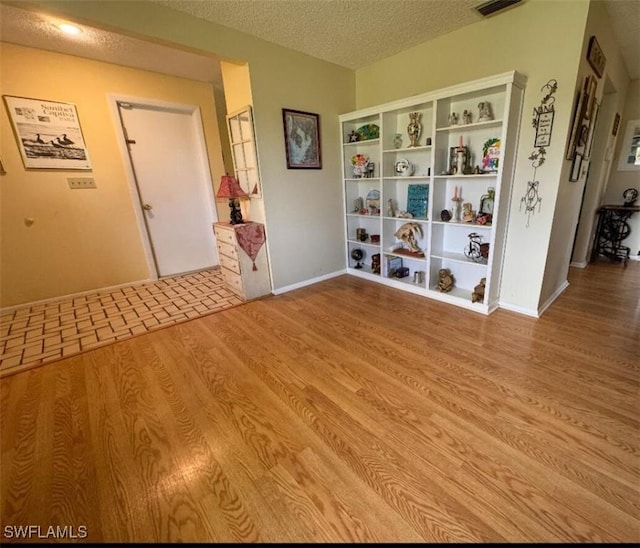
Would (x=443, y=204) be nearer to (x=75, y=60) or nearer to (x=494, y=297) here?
(x=494, y=297)

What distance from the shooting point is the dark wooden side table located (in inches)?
152

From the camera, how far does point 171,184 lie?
12.1 feet

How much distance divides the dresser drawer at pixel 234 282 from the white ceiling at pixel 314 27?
1928mm

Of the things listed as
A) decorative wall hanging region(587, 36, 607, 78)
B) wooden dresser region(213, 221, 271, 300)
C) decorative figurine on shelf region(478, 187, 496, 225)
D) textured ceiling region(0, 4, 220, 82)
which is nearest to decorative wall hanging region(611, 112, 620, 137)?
decorative wall hanging region(587, 36, 607, 78)

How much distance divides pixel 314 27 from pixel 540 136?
1.99m

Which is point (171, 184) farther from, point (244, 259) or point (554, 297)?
point (554, 297)

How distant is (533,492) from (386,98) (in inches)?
133

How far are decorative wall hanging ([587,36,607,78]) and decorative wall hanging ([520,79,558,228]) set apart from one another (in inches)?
14.1

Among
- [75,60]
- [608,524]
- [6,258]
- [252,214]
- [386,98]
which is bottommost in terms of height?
[608,524]

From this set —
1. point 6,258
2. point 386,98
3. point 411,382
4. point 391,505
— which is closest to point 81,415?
point 391,505

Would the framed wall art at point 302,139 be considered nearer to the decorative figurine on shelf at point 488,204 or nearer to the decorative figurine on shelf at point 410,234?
the decorative figurine on shelf at point 410,234

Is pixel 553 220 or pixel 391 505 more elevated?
pixel 553 220

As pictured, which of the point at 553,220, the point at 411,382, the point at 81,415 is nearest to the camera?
the point at 81,415

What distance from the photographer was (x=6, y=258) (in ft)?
9.34
